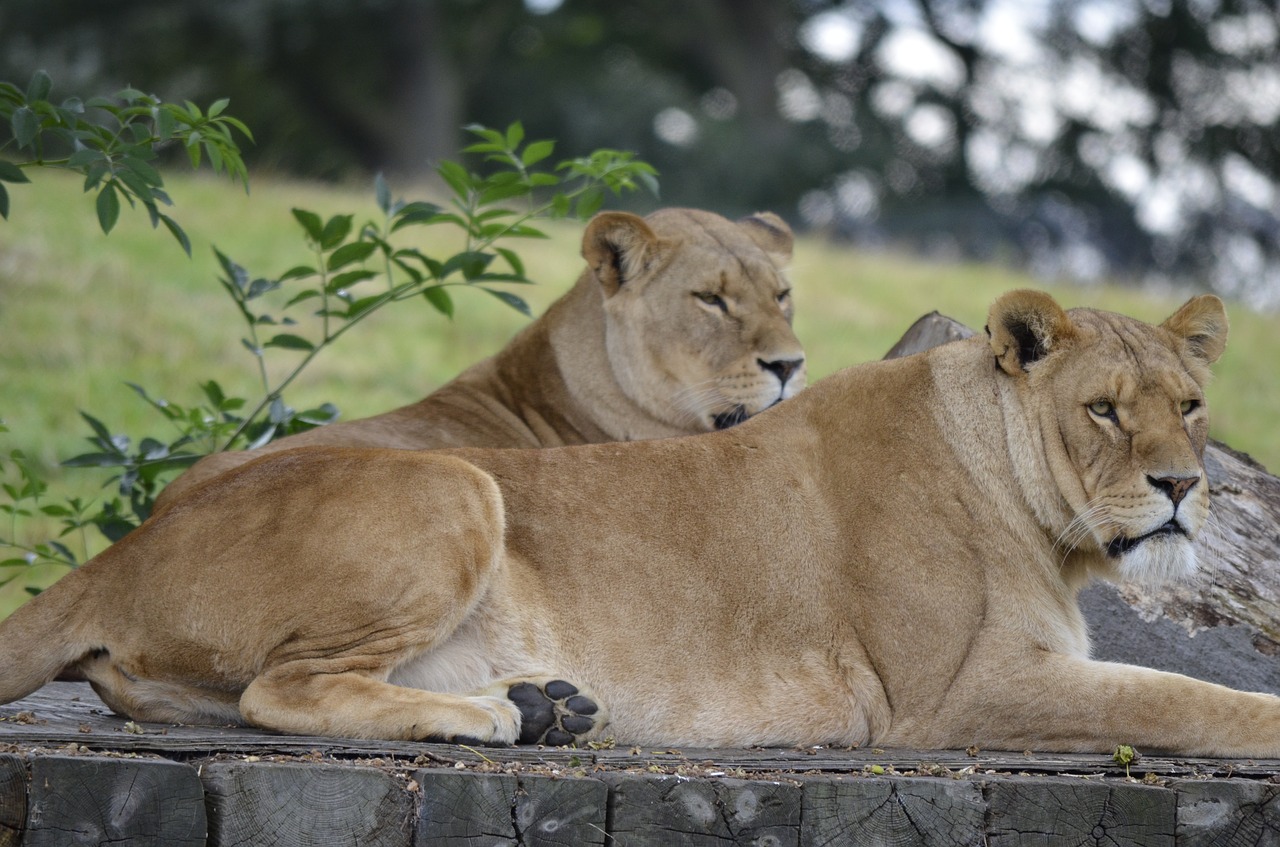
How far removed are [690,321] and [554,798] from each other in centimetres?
306

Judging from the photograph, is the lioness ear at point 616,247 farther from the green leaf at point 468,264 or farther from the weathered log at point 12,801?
the weathered log at point 12,801

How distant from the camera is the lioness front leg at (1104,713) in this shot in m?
3.50

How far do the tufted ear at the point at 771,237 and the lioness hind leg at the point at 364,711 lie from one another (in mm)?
3109

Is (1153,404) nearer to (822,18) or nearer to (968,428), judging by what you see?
(968,428)

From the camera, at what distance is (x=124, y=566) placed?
354 cm

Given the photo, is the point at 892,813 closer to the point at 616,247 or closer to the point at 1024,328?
the point at 1024,328

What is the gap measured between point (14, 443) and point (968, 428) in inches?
275

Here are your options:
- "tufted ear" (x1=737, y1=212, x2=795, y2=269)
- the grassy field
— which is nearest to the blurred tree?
the grassy field

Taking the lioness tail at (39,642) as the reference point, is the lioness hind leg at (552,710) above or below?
below

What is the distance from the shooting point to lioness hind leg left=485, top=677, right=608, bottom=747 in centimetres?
352

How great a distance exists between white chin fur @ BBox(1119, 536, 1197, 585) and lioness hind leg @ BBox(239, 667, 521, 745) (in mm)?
1563

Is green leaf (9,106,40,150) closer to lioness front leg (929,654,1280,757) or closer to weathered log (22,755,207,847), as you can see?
weathered log (22,755,207,847)

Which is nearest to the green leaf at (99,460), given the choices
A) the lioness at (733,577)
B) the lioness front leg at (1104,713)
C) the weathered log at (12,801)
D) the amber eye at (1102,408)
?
the lioness at (733,577)

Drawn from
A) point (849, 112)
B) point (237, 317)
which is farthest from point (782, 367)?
point (849, 112)
